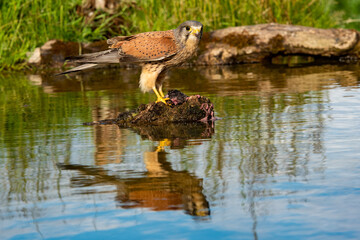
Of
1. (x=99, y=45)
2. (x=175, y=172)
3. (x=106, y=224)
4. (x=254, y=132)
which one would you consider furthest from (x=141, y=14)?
(x=106, y=224)

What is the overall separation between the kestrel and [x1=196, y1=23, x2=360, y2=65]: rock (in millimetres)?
5820

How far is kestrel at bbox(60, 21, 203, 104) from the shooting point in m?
6.37

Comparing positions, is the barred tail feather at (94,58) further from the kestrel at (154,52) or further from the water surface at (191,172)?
the water surface at (191,172)

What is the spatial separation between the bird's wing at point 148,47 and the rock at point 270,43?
5.88m

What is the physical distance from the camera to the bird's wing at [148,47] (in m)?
6.43

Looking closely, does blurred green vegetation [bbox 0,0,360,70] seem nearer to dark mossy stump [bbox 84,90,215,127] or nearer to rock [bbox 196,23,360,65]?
rock [bbox 196,23,360,65]

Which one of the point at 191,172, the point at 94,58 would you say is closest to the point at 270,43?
the point at 94,58

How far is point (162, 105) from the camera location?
20.8 ft

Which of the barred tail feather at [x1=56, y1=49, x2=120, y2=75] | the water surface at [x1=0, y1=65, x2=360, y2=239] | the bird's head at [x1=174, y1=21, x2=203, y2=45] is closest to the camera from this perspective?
the water surface at [x1=0, y1=65, x2=360, y2=239]

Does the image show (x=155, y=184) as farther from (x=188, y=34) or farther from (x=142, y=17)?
(x=142, y=17)

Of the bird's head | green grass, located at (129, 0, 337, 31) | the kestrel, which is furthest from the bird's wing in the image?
green grass, located at (129, 0, 337, 31)

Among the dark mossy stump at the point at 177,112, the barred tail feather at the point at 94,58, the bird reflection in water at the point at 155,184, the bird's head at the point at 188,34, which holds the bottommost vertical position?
the bird reflection in water at the point at 155,184

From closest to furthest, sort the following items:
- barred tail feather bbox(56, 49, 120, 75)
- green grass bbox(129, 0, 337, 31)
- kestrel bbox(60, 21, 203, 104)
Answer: kestrel bbox(60, 21, 203, 104)
barred tail feather bbox(56, 49, 120, 75)
green grass bbox(129, 0, 337, 31)

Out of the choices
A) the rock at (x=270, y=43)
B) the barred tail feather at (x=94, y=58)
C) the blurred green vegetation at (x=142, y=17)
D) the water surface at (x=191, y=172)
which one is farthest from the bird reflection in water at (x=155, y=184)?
the blurred green vegetation at (x=142, y=17)
